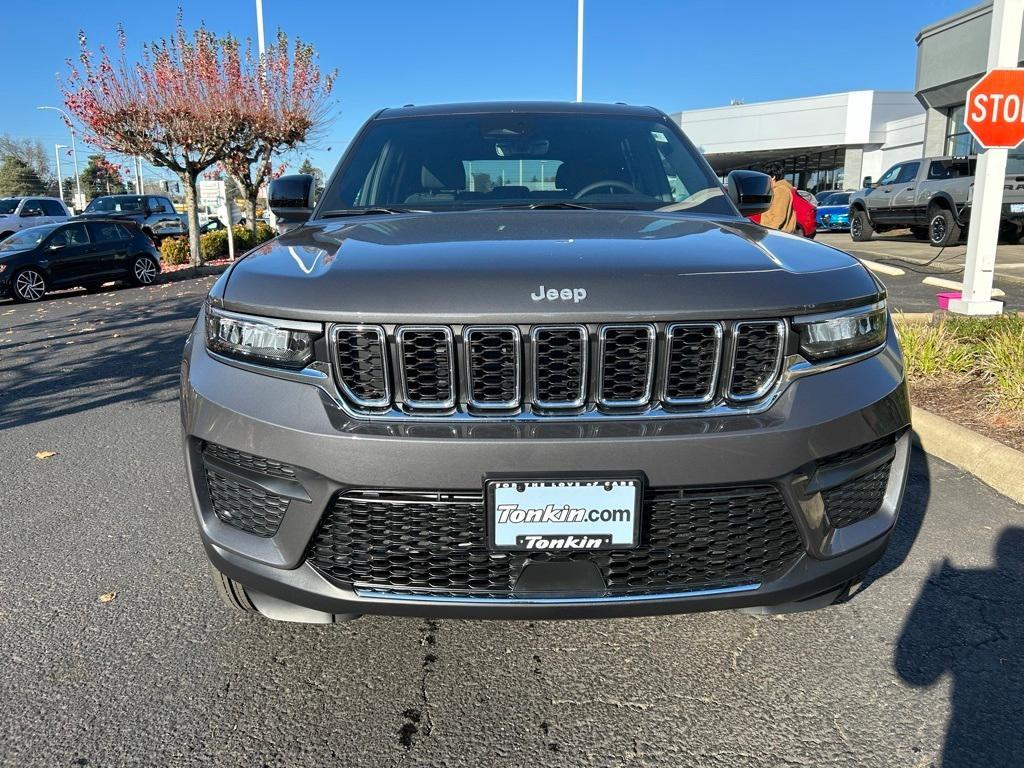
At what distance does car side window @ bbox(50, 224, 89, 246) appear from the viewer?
587 inches

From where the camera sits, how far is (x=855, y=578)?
6.98ft

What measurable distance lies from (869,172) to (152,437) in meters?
41.9

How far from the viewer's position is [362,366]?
6.37 feet

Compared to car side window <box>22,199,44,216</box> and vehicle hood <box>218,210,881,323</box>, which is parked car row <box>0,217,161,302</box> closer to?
car side window <box>22,199,44,216</box>

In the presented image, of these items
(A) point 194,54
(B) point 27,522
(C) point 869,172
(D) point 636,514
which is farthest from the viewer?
(C) point 869,172

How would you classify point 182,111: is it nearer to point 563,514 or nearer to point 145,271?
point 145,271

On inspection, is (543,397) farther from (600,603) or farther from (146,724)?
(146,724)

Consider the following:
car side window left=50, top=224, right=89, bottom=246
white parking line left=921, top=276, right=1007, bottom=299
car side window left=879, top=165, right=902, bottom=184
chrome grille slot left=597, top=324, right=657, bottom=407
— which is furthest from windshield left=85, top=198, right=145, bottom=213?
chrome grille slot left=597, top=324, right=657, bottom=407

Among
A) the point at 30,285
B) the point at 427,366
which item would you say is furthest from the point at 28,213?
the point at 427,366

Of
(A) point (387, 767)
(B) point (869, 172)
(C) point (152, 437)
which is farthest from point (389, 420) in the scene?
(B) point (869, 172)

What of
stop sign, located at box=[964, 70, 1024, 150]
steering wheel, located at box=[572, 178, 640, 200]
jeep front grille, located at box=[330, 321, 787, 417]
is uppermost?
stop sign, located at box=[964, 70, 1024, 150]

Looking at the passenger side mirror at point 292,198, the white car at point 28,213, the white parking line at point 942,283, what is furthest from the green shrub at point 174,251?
the passenger side mirror at point 292,198

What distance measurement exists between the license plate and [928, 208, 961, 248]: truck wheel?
1695 centimetres

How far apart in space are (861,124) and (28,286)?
38.1m
